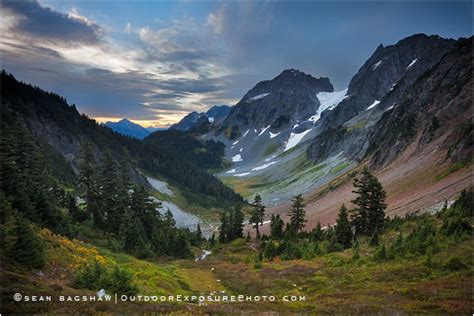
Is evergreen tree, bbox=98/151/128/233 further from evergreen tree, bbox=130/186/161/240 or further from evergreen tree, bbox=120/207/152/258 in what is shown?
evergreen tree, bbox=120/207/152/258

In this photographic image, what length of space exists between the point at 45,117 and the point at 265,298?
141000mm

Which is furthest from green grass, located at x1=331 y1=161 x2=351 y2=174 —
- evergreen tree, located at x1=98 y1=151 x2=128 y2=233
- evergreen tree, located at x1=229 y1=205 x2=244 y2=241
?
evergreen tree, located at x1=98 y1=151 x2=128 y2=233

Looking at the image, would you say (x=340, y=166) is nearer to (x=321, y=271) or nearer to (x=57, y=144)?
(x=57, y=144)

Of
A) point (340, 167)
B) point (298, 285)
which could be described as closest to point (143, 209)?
point (298, 285)

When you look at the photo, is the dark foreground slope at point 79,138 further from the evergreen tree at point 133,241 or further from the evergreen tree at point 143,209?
the evergreen tree at point 133,241

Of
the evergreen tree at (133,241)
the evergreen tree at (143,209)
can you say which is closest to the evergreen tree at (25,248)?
the evergreen tree at (133,241)

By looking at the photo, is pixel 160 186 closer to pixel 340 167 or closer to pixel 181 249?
pixel 340 167

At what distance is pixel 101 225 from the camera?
157ft

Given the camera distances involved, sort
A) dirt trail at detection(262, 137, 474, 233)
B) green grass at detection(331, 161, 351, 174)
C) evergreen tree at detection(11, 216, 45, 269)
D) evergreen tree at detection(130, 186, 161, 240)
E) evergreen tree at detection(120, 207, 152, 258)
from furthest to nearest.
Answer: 1. green grass at detection(331, 161, 351, 174)
2. dirt trail at detection(262, 137, 474, 233)
3. evergreen tree at detection(130, 186, 161, 240)
4. evergreen tree at detection(120, 207, 152, 258)
5. evergreen tree at detection(11, 216, 45, 269)

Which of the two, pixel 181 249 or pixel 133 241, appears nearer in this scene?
pixel 133 241

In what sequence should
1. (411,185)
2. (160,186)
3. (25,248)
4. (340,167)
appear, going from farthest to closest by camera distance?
(340,167), (160,186), (411,185), (25,248)

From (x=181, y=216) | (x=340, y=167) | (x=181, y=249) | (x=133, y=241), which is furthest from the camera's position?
(x=340, y=167)

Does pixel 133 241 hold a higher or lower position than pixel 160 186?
lower

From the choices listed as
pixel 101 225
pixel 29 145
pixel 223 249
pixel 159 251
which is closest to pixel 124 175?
pixel 101 225
